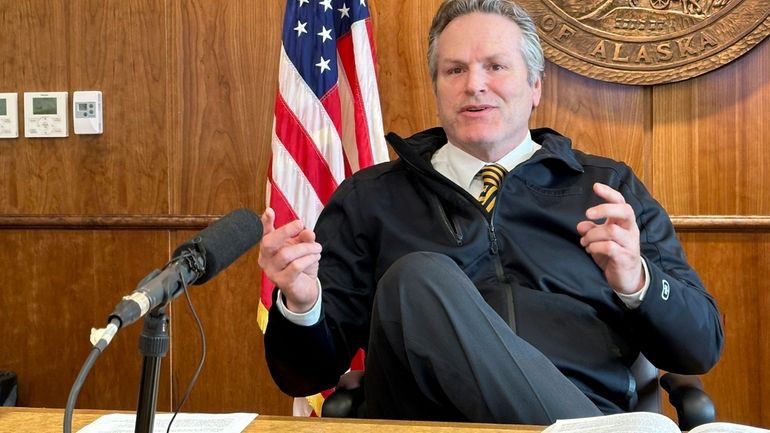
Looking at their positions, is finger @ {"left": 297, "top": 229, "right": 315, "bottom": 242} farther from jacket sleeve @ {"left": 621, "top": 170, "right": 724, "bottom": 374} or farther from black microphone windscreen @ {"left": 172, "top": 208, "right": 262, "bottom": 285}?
jacket sleeve @ {"left": 621, "top": 170, "right": 724, "bottom": 374}

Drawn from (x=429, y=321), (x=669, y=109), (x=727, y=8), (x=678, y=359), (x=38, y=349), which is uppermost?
(x=727, y=8)

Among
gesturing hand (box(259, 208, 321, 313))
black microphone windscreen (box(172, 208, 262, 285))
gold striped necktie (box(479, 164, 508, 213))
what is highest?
gold striped necktie (box(479, 164, 508, 213))

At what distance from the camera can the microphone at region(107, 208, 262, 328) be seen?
27.4 inches

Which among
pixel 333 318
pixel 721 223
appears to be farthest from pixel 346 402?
pixel 721 223

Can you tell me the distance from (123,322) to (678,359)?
3.78ft

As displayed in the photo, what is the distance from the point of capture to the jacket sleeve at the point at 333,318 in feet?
5.16

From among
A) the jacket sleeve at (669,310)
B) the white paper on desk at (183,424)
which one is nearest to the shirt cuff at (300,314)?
the white paper on desk at (183,424)

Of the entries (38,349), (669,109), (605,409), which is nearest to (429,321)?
(605,409)

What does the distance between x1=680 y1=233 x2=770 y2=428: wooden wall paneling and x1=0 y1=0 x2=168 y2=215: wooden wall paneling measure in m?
1.68

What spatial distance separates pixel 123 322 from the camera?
68cm

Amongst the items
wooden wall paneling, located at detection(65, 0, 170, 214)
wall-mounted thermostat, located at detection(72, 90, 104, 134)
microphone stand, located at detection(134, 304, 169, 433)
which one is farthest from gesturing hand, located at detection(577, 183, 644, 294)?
wall-mounted thermostat, located at detection(72, 90, 104, 134)

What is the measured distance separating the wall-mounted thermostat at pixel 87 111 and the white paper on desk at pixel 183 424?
1.69 m

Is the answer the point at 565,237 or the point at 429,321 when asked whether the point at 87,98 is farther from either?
the point at 429,321

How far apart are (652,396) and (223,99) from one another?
5.38ft
